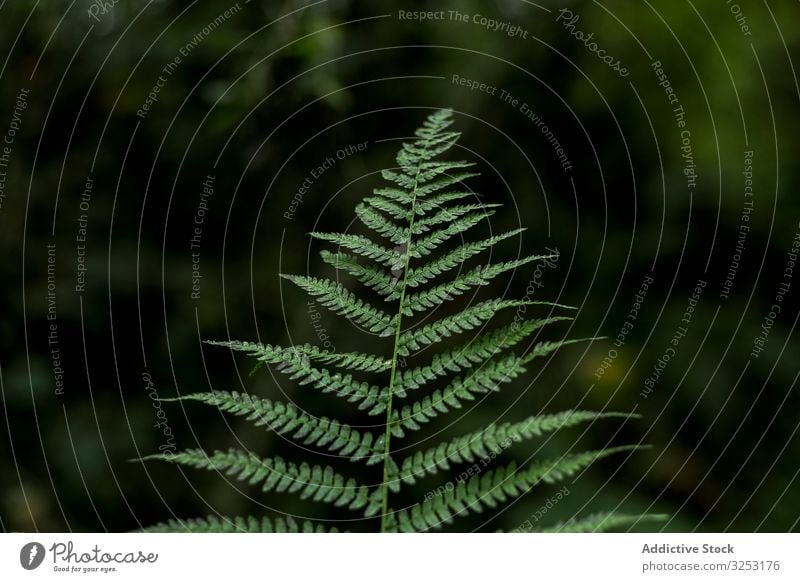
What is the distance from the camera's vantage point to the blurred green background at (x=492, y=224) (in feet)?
5.61

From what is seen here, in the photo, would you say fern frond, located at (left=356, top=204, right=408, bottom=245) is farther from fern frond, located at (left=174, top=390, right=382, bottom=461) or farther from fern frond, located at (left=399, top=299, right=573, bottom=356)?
fern frond, located at (left=174, top=390, right=382, bottom=461)

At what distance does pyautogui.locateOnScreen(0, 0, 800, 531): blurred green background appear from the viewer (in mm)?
1709

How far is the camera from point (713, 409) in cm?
175

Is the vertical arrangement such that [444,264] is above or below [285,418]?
above

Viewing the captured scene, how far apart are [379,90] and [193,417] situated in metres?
0.84

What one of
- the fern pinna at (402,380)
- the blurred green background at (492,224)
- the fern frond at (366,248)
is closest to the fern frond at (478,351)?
the fern pinna at (402,380)
